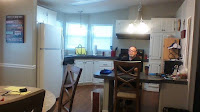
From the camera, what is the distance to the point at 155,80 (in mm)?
2551

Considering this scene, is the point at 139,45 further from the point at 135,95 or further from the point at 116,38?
Result: the point at 135,95

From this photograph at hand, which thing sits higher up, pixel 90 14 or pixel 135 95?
pixel 90 14

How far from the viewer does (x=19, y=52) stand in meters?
3.44

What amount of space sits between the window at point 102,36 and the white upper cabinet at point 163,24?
163 centimetres

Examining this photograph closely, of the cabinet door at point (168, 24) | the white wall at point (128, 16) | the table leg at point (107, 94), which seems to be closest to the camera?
the table leg at point (107, 94)

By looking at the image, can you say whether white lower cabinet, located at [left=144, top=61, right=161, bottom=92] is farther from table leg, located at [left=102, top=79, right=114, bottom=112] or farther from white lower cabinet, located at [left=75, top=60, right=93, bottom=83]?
table leg, located at [left=102, top=79, right=114, bottom=112]

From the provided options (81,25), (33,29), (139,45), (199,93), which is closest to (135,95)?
(199,93)

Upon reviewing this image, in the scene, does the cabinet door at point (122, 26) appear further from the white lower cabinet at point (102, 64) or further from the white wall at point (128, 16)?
the white lower cabinet at point (102, 64)

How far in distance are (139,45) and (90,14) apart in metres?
2.15

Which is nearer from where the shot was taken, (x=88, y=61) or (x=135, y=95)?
(x=135, y=95)

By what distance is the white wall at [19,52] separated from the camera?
3.34 m

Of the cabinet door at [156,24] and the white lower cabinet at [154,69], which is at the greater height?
the cabinet door at [156,24]

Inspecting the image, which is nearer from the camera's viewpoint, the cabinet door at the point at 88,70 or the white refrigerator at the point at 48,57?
the white refrigerator at the point at 48,57

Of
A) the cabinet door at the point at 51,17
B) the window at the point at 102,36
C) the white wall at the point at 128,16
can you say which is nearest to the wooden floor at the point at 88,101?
the white wall at the point at 128,16
